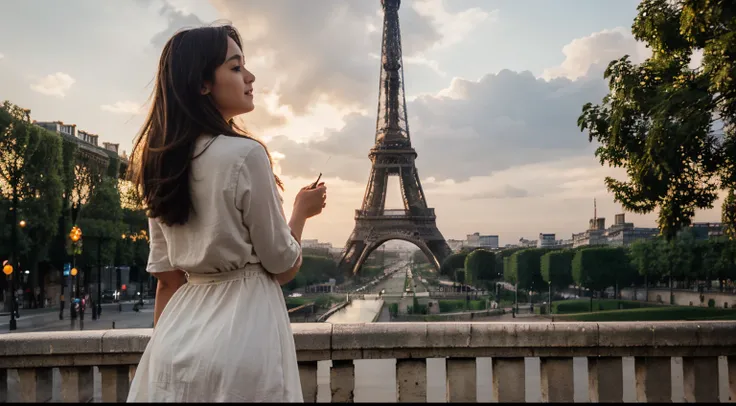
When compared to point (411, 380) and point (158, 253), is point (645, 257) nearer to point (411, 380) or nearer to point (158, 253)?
point (411, 380)

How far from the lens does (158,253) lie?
2.83 metres

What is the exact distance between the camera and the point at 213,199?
2398mm

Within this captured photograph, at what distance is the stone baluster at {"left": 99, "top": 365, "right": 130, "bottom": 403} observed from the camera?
5.20 m

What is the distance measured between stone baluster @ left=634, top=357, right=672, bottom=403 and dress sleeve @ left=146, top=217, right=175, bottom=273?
4087 mm

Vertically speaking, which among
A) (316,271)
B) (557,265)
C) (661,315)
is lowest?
(661,315)

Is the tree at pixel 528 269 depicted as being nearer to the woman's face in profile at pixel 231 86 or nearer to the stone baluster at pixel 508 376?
the stone baluster at pixel 508 376

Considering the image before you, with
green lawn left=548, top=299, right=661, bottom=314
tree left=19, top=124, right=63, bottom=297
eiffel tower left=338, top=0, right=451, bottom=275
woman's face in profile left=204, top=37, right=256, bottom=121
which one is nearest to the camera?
woman's face in profile left=204, top=37, right=256, bottom=121

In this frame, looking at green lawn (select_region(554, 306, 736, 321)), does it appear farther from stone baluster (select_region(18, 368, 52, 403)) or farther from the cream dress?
the cream dress

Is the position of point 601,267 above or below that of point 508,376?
below

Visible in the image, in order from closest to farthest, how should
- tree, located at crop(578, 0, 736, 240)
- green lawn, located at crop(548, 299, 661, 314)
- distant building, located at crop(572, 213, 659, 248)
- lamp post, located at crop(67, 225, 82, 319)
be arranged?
tree, located at crop(578, 0, 736, 240) → lamp post, located at crop(67, 225, 82, 319) → green lawn, located at crop(548, 299, 661, 314) → distant building, located at crop(572, 213, 659, 248)

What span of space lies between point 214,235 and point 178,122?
0.46 meters

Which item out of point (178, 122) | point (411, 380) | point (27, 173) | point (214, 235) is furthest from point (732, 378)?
point (27, 173)

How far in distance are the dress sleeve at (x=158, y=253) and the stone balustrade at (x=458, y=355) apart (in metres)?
2.45

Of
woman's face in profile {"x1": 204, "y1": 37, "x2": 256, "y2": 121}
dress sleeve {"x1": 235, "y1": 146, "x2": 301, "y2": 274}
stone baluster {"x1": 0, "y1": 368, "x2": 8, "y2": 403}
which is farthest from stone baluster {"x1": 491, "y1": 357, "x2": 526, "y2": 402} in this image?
stone baluster {"x1": 0, "y1": 368, "x2": 8, "y2": 403}
